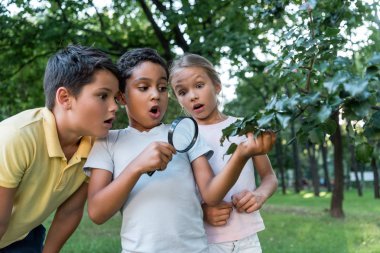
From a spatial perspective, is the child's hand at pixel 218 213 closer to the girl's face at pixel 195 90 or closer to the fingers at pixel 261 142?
the girl's face at pixel 195 90

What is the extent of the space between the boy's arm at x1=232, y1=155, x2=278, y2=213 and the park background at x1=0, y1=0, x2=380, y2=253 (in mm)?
199

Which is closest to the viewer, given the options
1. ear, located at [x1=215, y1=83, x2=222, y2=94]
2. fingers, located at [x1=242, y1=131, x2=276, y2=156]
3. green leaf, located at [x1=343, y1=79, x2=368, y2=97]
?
green leaf, located at [x1=343, y1=79, x2=368, y2=97]

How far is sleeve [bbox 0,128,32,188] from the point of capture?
7.26 ft

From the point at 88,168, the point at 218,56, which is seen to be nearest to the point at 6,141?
the point at 88,168

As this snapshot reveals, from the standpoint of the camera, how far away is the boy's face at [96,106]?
90.5 inches

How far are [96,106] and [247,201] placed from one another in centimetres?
88

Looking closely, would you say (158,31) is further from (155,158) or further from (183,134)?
(155,158)

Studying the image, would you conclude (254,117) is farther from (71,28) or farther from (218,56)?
(71,28)

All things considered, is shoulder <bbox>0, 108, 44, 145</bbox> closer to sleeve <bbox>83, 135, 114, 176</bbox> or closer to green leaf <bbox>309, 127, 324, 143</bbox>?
sleeve <bbox>83, 135, 114, 176</bbox>

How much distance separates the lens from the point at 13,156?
2221 mm

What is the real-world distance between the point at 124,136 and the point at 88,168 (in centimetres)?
24

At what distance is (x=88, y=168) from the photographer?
234 centimetres

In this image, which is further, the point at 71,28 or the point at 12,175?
the point at 71,28

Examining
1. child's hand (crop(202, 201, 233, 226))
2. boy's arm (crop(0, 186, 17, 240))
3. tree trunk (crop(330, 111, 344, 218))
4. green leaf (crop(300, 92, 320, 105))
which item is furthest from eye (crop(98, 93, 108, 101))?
tree trunk (crop(330, 111, 344, 218))
